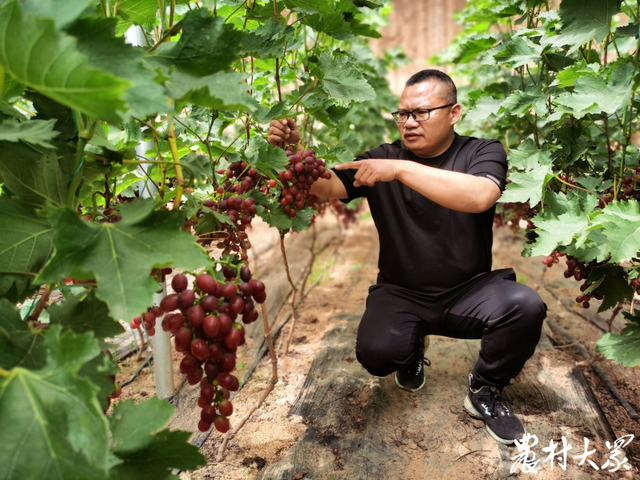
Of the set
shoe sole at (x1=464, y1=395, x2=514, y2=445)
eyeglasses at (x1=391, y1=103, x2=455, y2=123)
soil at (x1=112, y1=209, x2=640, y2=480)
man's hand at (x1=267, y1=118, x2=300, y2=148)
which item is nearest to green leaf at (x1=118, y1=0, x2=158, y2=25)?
man's hand at (x1=267, y1=118, x2=300, y2=148)

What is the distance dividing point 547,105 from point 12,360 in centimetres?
204

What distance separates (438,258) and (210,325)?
4.39 ft

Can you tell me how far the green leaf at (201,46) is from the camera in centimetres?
90

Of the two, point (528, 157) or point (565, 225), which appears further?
point (528, 157)

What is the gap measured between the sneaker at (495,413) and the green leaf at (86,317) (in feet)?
4.68

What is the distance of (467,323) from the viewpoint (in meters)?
1.94

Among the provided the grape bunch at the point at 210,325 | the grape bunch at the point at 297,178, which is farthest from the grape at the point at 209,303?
the grape bunch at the point at 297,178

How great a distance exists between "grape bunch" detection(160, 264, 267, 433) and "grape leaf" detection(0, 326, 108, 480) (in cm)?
24

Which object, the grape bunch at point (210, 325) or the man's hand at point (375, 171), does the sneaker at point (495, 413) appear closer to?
the man's hand at point (375, 171)

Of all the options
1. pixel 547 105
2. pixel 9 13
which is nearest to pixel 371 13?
pixel 547 105

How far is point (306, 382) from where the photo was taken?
2145mm

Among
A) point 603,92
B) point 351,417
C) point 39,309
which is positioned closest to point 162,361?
point 351,417

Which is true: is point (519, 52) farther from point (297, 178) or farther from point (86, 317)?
point (86, 317)

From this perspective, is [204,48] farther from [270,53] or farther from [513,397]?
[513,397]
